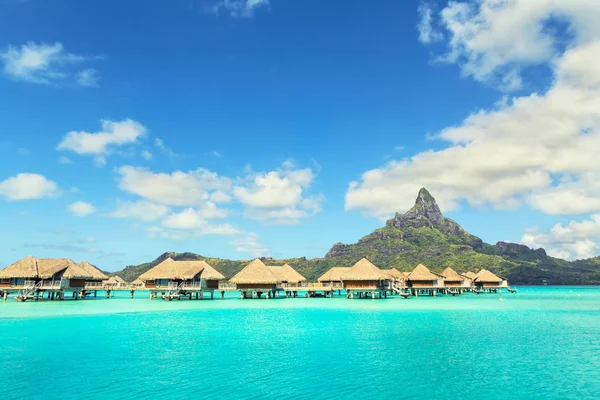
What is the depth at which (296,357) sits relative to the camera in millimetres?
19938

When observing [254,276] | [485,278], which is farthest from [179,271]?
[485,278]

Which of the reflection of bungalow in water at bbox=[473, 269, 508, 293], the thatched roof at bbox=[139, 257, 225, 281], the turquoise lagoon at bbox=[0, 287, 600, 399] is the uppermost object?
the thatched roof at bbox=[139, 257, 225, 281]

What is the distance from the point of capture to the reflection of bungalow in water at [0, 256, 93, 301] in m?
57.0

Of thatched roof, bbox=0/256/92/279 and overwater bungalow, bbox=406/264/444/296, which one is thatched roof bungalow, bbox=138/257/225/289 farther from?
overwater bungalow, bbox=406/264/444/296

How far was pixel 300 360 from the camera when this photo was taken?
1928 cm

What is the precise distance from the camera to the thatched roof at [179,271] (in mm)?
62781

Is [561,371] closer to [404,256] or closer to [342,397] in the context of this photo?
[342,397]

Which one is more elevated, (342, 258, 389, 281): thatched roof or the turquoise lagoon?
(342, 258, 389, 281): thatched roof

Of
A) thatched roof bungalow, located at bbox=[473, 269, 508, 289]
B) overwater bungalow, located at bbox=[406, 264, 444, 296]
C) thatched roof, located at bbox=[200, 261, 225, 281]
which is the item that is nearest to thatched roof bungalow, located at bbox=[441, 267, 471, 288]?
thatched roof bungalow, located at bbox=[473, 269, 508, 289]

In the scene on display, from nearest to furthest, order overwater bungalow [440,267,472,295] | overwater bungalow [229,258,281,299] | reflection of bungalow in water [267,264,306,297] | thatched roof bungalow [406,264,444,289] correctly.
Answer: overwater bungalow [229,258,281,299] < reflection of bungalow in water [267,264,306,297] < thatched roof bungalow [406,264,444,289] < overwater bungalow [440,267,472,295]

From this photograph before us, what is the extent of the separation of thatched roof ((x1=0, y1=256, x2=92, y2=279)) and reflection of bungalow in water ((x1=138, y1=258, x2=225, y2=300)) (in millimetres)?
9744

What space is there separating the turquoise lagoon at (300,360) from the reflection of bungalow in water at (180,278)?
3033 centimetres

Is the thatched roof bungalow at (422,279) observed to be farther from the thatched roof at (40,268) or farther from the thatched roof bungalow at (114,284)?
the thatched roof at (40,268)

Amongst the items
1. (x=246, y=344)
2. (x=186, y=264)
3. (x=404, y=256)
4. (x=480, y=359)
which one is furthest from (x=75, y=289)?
(x=404, y=256)
